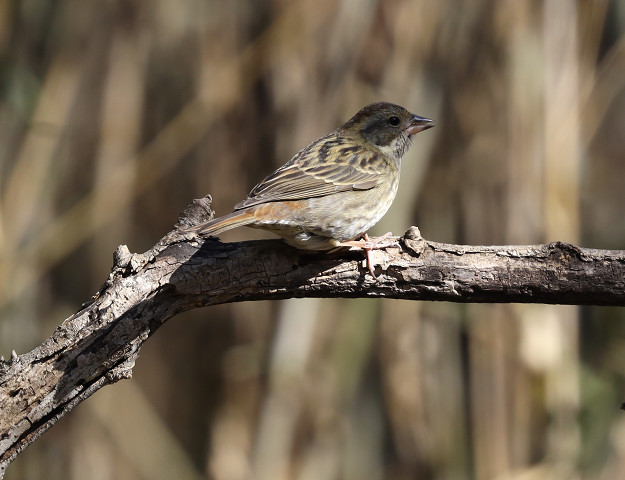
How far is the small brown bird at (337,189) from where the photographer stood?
336cm

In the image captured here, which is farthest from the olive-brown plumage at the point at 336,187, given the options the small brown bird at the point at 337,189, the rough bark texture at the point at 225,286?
the rough bark texture at the point at 225,286

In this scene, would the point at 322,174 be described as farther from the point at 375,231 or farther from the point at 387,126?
the point at 375,231

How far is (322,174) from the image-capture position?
3.90m

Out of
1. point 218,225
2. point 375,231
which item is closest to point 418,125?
point 375,231

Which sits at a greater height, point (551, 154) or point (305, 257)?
point (551, 154)

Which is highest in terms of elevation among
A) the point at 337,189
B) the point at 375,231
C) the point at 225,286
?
the point at 375,231

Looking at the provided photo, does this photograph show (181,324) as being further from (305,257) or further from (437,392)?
(305,257)

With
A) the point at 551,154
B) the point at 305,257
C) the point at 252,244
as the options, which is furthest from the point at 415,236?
the point at 551,154

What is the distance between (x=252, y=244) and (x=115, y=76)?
341 cm

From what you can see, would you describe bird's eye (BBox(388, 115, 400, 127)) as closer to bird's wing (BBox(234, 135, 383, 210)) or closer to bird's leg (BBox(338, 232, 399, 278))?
bird's wing (BBox(234, 135, 383, 210))

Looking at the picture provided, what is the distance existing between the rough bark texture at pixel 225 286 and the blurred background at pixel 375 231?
2.31 meters

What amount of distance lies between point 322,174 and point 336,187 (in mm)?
140

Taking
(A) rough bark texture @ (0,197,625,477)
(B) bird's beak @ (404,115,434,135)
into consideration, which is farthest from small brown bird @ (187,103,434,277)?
(A) rough bark texture @ (0,197,625,477)

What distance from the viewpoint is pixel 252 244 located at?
322cm
